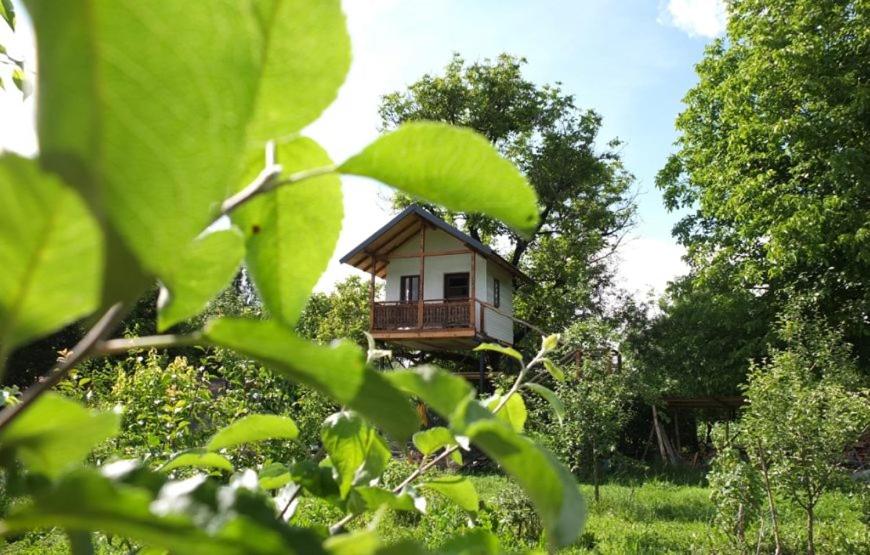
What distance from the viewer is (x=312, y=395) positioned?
7344 millimetres

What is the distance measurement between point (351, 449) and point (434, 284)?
54.3 ft

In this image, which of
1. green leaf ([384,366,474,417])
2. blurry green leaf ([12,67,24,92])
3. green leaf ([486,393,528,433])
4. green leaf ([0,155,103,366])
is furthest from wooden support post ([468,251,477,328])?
green leaf ([0,155,103,366])

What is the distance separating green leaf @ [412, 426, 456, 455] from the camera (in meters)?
0.64

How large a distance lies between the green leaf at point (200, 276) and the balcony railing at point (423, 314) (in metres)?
15.1

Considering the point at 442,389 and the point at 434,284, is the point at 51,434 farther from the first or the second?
the point at 434,284

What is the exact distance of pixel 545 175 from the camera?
794 inches

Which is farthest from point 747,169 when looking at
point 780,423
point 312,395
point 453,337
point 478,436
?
point 478,436

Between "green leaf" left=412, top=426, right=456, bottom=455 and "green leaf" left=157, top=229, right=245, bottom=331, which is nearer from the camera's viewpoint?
"green leaf" left=157, top=229, right=245, bottom=331

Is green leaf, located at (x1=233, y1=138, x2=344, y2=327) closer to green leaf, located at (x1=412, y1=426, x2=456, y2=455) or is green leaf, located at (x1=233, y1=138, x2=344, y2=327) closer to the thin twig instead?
the thin twig

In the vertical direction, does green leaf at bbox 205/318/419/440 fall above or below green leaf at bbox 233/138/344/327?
below

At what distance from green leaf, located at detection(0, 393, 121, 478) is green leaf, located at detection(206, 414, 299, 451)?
0.25m

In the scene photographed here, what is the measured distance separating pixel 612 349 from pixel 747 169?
6375 millimetres

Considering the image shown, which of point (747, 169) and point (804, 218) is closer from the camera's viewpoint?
point (804, 218)

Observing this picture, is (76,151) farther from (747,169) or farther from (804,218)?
(747,169)
